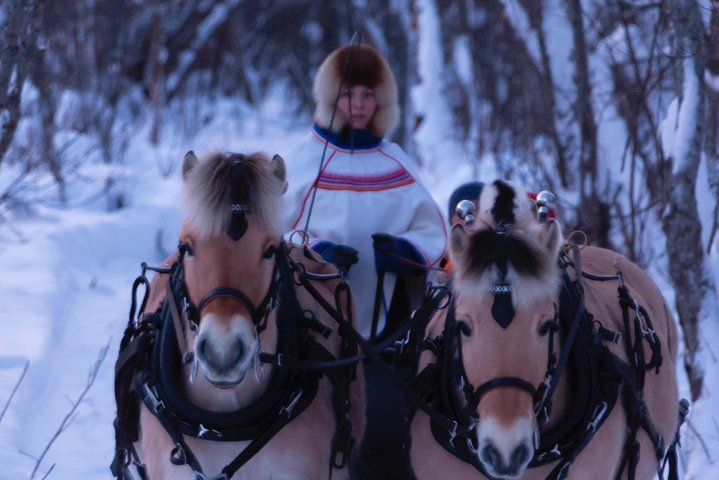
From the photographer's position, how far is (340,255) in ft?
13.9

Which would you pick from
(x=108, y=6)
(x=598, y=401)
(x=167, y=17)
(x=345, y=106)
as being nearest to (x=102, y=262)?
(x=345, y=106)

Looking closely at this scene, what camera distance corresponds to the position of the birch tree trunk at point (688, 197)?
5.38 m

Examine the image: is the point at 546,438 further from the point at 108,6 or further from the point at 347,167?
the point at 108,6

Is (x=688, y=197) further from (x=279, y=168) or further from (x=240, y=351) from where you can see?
(x=240, y=351)

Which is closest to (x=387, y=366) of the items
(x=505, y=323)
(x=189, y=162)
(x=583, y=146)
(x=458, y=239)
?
(x=458, y=239)

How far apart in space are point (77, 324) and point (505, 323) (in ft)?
19.4

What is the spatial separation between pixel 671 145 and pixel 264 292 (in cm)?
345

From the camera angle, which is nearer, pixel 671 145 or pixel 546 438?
pixel 546 438

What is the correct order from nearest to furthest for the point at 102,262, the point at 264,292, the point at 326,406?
the point at 264,292, the point at 326,406, the point at 102,262

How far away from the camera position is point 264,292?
118 inches

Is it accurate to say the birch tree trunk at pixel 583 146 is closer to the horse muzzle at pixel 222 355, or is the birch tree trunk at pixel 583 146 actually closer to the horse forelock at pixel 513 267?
the horse forelock at pixel 513 267

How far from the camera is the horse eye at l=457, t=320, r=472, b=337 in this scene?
9.38 ft

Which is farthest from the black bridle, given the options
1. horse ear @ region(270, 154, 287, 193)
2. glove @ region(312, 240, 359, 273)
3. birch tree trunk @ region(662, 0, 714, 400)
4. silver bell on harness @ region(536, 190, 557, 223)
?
birch tree trunk @ region(662, 0, 714, 400)

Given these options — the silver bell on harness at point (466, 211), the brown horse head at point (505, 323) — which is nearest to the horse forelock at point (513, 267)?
the brown horse head at point (505, 323)
